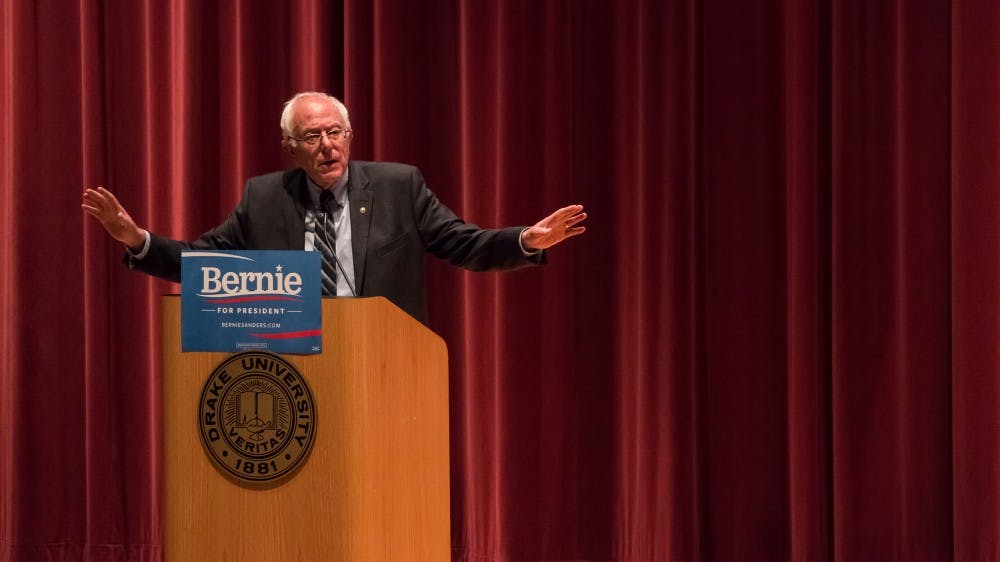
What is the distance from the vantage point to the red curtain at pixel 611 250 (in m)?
3.45

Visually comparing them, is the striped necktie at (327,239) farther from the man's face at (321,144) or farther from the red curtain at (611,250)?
the red curtain at (611,250)

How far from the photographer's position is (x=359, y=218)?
8.55 ft

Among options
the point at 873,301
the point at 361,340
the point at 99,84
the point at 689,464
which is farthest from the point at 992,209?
the point at 99,84

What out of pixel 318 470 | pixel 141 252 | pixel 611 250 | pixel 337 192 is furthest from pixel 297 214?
pixel 611 250

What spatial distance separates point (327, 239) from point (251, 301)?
0.69m

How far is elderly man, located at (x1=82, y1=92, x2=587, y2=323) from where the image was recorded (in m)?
2.54

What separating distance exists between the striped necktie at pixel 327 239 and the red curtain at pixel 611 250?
3.40ft

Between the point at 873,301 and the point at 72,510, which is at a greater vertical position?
the point at 873,301

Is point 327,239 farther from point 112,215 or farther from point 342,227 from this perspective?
point 112,215

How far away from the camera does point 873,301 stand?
348 centimetres

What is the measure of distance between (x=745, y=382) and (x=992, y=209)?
889 mm

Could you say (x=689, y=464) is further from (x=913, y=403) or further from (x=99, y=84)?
(x=99, y=84)

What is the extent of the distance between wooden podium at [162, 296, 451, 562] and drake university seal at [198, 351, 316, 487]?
1cm

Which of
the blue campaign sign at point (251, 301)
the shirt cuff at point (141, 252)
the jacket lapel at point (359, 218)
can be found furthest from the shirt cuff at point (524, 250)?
the shirt cuff at point (141, 252)
